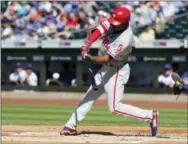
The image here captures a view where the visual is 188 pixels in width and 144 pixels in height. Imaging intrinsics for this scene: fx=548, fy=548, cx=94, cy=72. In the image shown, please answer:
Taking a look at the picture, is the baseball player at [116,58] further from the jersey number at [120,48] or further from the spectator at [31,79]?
the spectator at [31,79]

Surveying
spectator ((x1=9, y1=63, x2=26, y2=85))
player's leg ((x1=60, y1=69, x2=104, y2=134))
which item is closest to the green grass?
player's leg ((x1=60, y1=69, x2=104, y2=134))

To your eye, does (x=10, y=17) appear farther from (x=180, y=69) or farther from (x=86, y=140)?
(x=86, y=140)

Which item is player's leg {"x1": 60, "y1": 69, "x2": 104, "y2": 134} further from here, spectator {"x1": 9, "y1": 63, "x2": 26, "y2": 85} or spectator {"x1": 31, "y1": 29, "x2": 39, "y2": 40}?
spectator {"x1": 31, "y1": 29, "x2": 39, "y2": 40}

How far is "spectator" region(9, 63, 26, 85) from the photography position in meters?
17.9

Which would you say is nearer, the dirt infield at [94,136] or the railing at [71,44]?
the dirt infield at [94,136]

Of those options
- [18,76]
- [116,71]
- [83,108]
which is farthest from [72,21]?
[116,71]

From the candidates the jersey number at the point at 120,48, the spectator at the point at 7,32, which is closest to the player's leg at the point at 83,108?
the jersey number at the point at 120,48

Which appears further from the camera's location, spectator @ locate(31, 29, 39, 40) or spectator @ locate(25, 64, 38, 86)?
spectator @ locate(31, 29, 39, 40)

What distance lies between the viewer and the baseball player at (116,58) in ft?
22.5

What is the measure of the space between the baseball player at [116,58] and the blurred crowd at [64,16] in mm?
10377

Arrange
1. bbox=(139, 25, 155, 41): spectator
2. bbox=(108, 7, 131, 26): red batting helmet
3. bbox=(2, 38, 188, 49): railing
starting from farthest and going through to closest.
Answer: bbox=(139, 25, 155, 41): spectator, bbox=(2, 38, 188, 49): railing, bbox=(108, 7, 131, 26): red batting helmet

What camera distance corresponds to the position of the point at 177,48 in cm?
1705

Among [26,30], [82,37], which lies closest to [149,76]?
[82,37]

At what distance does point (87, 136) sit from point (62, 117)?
12.7ft
